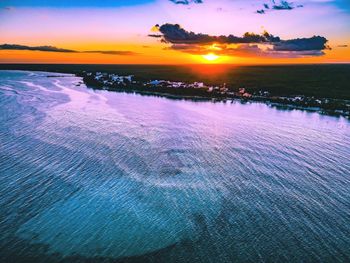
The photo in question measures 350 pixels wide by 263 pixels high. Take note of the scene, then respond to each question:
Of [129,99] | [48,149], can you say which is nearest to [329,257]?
[48,149]

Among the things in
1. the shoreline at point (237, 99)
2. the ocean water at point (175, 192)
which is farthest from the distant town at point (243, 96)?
the ocean water at point (175, 192)

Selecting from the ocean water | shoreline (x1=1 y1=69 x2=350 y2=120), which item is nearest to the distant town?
shoreline (x1=1 y1=69 x2=350 y2=120)

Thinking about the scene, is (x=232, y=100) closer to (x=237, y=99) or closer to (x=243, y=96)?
(x=237, y=99)

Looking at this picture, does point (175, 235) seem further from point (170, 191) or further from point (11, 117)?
point (11, 117)

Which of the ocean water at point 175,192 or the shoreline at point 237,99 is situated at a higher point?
the shoreline at point 237,99

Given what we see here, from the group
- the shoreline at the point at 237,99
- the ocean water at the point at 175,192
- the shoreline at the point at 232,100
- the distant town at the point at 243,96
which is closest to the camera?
the ocean water at the point at 175,192

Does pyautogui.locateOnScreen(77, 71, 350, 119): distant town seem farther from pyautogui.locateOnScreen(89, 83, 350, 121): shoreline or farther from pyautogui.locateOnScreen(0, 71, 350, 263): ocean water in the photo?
pyautogui.locateOnScreen(0, 71, 350, 263): ocean water

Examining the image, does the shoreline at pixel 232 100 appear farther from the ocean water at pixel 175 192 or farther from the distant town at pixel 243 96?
the ocean water at pixel 175 192

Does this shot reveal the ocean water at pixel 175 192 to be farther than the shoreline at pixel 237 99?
No

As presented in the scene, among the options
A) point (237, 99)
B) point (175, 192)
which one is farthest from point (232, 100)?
point (175, 192)
